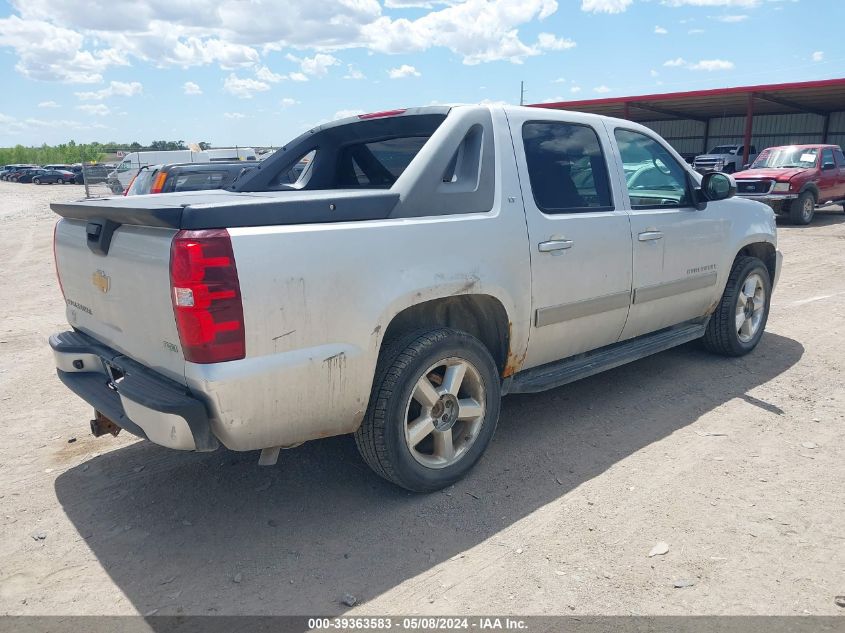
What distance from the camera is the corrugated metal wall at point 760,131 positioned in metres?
30.3

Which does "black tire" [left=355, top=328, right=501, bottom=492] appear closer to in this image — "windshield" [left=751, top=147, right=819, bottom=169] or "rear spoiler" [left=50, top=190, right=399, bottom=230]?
"rear spoiler" [left=50, top=190, right=399, bottom=230]

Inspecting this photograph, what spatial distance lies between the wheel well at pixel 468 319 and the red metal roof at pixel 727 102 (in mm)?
20440

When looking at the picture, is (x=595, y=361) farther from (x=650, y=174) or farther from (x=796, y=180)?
(x=796, y=180)

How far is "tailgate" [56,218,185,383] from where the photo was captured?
2773 mm

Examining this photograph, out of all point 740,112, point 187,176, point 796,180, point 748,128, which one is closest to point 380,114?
point 187,176

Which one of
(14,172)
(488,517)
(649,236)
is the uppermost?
(649,236)

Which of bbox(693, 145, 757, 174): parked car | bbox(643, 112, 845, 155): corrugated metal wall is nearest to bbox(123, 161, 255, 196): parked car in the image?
bbox(693, 145, 757, 174): parked car

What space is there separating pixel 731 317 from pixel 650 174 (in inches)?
56.8

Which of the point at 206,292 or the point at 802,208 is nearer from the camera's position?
the point at 206,292

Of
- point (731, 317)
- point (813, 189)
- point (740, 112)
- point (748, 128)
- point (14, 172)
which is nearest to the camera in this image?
point (731, 317)

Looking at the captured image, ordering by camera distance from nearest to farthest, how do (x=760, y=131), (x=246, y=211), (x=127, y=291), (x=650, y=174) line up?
(x=246, y=211) < (x=127, y=291) < (x=650, y=174) < (x=760, y=131)

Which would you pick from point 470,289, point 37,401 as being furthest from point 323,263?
point 37,401

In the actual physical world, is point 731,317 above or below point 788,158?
below

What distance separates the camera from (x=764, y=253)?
5840 mm
